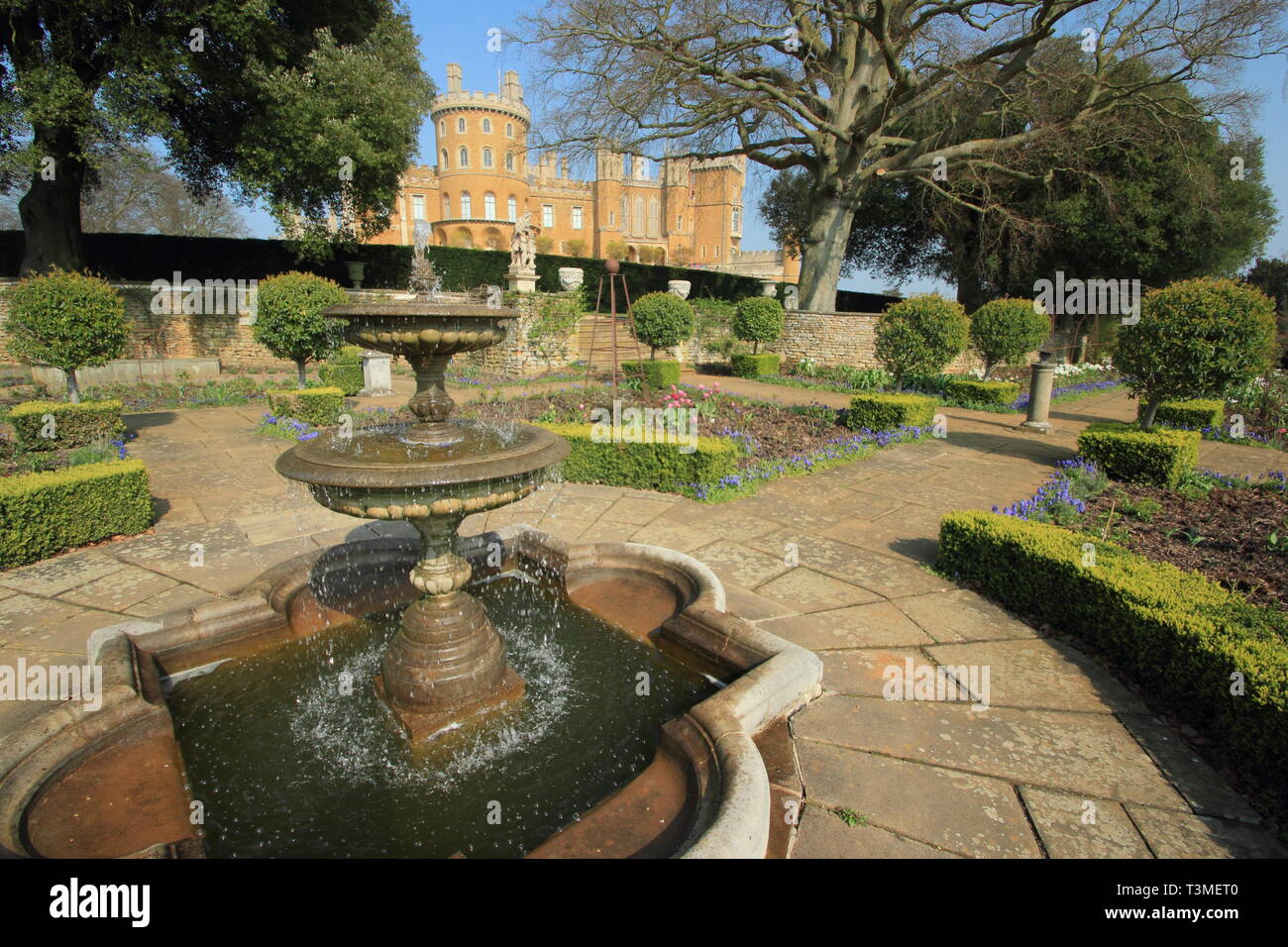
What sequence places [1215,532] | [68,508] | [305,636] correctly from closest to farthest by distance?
1. [305,636]
2. [68,508]
3. [1215,532]

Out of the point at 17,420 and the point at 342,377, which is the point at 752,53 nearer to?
the point at 342,377

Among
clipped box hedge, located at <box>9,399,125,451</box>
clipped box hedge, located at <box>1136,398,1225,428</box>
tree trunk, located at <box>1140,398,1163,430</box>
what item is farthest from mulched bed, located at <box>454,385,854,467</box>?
clipped box hedge, located at <box>1136,398,1225,428</box>

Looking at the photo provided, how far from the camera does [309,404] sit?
10.1 metres

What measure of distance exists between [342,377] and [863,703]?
1310cm

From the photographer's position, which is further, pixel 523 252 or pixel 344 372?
pixel 523 252

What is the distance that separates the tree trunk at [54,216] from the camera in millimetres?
15516

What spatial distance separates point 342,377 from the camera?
43.2 ft

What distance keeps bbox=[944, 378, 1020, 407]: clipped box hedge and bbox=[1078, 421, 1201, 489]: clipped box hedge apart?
599 cm

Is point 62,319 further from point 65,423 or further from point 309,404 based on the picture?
point 309,404

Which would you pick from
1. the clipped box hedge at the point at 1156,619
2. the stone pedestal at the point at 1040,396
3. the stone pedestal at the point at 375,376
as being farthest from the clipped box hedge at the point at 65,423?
the stone pedestal at the point at 1040,396

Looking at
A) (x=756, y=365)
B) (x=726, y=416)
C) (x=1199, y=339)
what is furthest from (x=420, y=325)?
(x=756, y=365)

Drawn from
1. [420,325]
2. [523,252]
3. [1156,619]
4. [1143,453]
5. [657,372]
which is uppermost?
[523,252]

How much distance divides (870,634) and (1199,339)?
24.0ft

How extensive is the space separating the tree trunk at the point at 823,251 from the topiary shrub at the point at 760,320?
9.52ft
